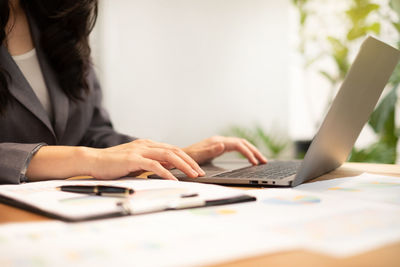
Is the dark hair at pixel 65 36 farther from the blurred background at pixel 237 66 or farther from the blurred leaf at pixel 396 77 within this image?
the blurred leaf at pixel 396 77

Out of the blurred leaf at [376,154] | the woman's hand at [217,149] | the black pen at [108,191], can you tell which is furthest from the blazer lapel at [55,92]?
the blurred leaf at [376,154]

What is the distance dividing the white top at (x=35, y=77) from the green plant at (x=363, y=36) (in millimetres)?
2188

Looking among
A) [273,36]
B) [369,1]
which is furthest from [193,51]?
[369,1]

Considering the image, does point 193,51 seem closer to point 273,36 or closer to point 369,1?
point 273,36

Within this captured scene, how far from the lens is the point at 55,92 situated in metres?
1.34

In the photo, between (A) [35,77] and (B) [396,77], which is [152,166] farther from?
(B) [396,77]

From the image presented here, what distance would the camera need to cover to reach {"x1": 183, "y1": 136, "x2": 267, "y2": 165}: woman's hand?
45.8 inches

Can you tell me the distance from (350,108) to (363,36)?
2.85 metres

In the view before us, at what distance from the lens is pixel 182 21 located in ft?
11.4

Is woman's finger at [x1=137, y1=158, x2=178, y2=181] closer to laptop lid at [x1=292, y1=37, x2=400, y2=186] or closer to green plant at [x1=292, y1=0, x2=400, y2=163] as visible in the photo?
laptop lid at [x1=292, y1=37, x2=400, y2=186]

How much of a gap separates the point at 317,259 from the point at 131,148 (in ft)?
1.86

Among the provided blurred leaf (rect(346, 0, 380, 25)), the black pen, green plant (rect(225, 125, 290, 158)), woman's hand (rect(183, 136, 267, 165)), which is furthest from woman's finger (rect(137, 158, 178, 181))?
blurred leaf (rect(346, 0, 380, 25))

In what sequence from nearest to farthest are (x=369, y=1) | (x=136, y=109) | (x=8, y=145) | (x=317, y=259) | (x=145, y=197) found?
(x=317, y=259)
(x=145, y=197)
(x=8, y=145)
(x=136, y=109)
(x=369, y=1)

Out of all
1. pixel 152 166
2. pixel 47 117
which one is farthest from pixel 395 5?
pixel 152 166
